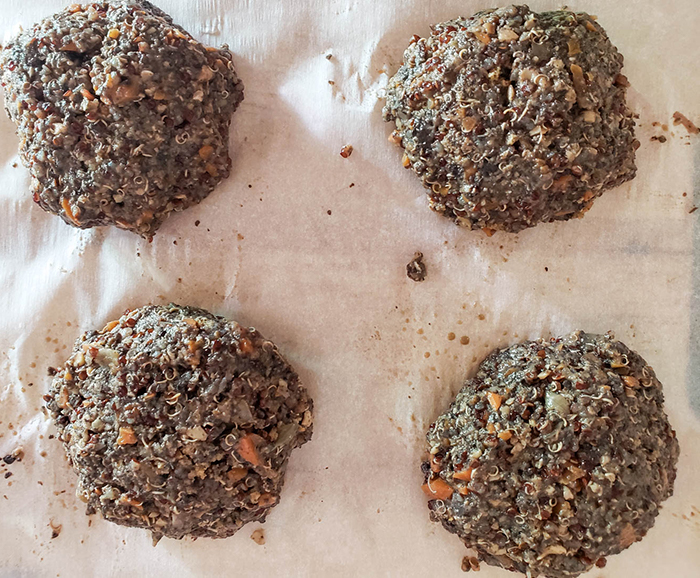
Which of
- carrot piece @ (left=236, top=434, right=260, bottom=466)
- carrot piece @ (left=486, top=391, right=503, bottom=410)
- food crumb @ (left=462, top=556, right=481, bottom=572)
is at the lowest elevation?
food crumb @ (left=462, top=556, right=481, bottom=572)

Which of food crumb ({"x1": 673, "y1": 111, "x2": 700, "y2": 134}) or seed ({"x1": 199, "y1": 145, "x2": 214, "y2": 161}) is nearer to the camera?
seed ({"x1": 199, "y1": 145, "x2": 214, "y2": 161})

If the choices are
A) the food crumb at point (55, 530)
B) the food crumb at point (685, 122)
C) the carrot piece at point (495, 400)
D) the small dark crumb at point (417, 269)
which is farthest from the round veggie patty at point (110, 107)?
the food crumb at point (685, 122)

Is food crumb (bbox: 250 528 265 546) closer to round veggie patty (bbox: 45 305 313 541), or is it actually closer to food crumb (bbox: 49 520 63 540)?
round veggie patty (bbox: 45 305 313 541)

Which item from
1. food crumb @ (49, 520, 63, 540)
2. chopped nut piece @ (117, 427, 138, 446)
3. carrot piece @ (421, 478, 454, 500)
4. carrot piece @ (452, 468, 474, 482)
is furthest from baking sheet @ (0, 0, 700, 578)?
chopped nut piece @ (117, 427, 138, 446)

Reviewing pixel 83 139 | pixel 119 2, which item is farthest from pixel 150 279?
pixel 119 2

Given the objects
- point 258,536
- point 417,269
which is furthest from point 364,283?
point 258,536
